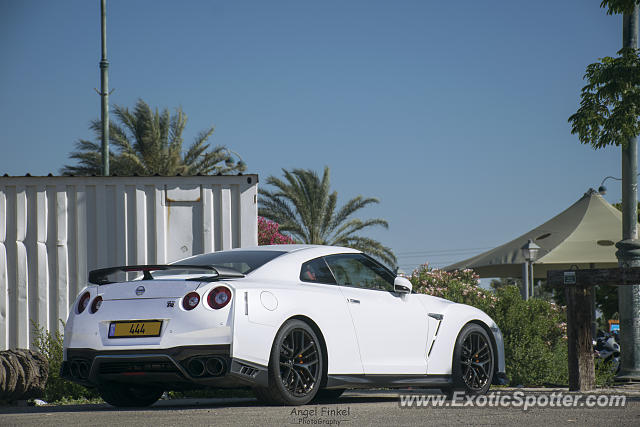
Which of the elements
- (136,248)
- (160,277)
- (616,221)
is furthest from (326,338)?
(616,221)

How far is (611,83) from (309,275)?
659 centimetres

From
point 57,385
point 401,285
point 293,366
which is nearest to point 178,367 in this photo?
point 293,366

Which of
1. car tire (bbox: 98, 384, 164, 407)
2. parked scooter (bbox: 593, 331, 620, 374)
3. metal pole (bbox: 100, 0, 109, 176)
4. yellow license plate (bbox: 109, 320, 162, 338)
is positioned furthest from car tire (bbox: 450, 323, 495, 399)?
metal pole (bbox: 100, 0, 109, 176)

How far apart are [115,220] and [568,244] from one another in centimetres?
1396

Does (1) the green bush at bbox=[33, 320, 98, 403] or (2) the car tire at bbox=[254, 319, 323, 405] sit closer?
(2) the car tire at bbox=[254, 319, 323, 405]

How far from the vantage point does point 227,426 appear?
5562 millimetres

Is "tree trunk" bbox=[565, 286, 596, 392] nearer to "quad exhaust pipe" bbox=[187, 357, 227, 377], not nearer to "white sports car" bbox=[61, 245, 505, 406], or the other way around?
"white sports car" bbox=[61, 245, 505, 406]

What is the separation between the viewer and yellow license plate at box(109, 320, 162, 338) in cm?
657

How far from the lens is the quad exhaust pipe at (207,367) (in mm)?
6422

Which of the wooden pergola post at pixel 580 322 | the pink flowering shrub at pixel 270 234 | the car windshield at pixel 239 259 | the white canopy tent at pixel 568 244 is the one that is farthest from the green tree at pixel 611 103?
the pink flowering shrub at pixel 270 234

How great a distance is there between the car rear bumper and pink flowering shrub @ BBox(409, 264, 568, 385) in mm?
7172

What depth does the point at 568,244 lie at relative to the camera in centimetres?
2269

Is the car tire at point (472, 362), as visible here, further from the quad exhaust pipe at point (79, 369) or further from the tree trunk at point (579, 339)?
the quad exhaust pipe at point (79, 369)

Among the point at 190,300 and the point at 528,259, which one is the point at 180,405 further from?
the point at 528,259
